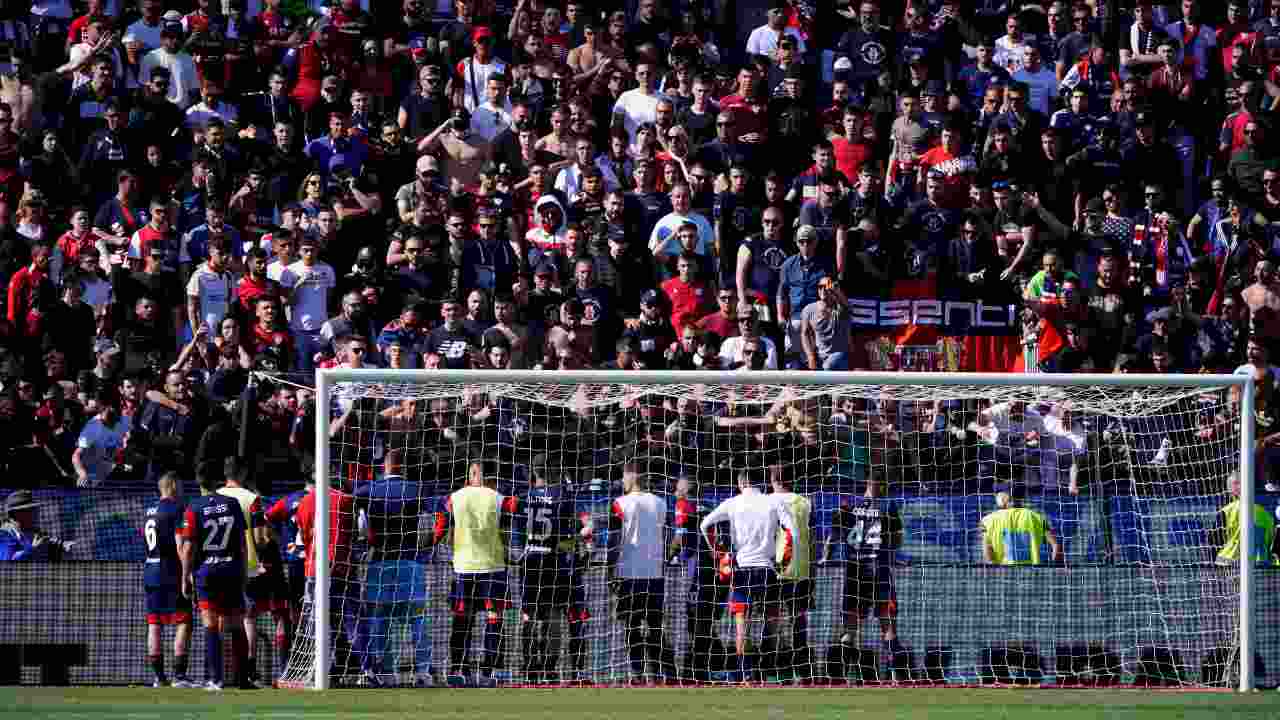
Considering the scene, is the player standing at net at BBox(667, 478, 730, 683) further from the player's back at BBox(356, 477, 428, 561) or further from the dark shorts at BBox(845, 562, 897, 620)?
the player's back at BBox(356, 477, 428, 561)

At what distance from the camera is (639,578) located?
13586 millimetres

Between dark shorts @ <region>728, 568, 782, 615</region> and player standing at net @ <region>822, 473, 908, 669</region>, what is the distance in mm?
434

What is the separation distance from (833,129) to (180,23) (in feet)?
20.4

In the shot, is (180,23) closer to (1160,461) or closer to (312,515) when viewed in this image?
(312,515)

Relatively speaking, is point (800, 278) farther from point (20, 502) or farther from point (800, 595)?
point (20, 502)

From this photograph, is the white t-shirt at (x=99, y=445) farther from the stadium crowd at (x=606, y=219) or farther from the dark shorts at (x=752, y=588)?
the dark shorts at (x=752, y=588)

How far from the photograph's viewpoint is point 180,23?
18.2 metres

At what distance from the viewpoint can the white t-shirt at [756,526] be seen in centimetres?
1369

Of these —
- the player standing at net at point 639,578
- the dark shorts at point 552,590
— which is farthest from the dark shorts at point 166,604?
the player standing at net at point 639,578

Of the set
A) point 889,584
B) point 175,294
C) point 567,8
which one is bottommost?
point 889,584

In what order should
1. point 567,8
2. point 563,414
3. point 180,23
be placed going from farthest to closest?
point 567,8
point 180,23
point 563,414

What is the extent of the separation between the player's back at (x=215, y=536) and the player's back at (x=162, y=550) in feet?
0.43

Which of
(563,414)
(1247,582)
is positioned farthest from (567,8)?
(1247,582)

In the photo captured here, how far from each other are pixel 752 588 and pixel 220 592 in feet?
12.0
